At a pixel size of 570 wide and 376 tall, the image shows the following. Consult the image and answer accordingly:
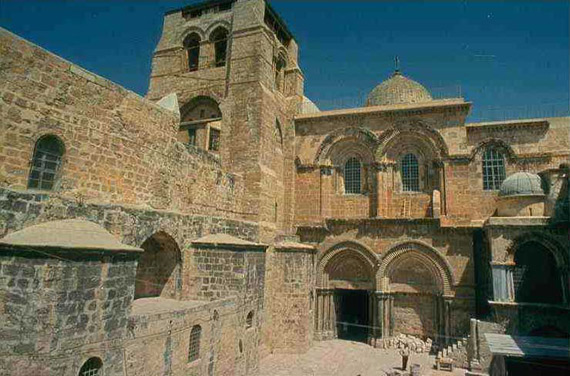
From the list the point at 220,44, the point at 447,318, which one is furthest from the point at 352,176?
the point at 220,44

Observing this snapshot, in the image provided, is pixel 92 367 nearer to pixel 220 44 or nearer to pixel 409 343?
pixel 409 343

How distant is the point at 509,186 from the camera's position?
14.3m

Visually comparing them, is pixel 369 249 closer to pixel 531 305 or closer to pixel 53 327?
pixel 531 305

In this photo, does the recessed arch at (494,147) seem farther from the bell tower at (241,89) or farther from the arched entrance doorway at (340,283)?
the bell tower at (241,89)

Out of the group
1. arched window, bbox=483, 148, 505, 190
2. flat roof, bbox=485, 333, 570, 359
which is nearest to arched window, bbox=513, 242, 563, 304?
arched window, bbox=483, 148, 505, 190

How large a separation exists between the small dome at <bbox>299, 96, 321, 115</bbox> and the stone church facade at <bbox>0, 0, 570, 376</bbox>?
0.17 m

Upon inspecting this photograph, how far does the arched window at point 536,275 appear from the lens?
13602mm

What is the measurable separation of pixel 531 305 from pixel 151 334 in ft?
38.0

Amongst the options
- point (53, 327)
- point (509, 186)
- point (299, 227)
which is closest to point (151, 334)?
point (53, 327)

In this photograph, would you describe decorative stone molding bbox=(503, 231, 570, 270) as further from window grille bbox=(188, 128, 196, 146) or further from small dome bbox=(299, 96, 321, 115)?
window grille bbox=(188, 128, 196, 146)

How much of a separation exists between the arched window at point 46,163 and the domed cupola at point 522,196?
46.5 ft

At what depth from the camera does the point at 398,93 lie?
21.0 meters

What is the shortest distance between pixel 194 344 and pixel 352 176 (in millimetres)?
10756

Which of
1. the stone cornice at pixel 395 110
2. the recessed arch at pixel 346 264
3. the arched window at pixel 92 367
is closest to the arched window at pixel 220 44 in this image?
the stone cornice at pixel 395 110
